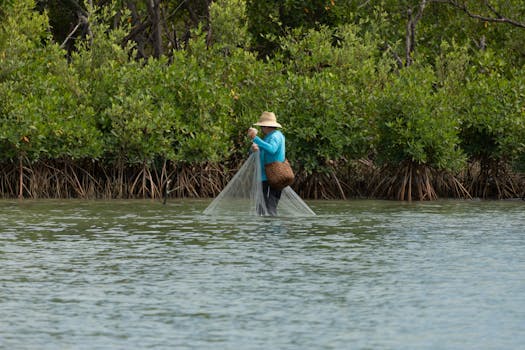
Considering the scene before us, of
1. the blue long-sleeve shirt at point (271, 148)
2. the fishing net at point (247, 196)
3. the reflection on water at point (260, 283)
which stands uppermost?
the blue long-sleeve shirt at point (271, 148)

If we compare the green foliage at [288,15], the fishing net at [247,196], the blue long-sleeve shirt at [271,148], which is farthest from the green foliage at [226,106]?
the blue long-sleeve shirt at [271,148]

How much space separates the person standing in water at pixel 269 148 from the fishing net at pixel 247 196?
0.08 metres

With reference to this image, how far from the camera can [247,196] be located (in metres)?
18.4

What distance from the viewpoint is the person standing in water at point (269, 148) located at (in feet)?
58.5

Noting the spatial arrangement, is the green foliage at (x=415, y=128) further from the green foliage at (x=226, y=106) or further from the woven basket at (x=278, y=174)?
the woven basket at (x=278, y=174)

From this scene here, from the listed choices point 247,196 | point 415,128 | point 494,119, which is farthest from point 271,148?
point 494,119

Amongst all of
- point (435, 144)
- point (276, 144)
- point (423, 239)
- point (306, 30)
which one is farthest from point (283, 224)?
point (306, 30)

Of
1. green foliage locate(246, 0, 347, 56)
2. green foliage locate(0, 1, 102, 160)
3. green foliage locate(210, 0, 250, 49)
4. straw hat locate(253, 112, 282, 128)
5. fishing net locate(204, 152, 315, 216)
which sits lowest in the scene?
fishing net locate(204, 152, 315, 216)

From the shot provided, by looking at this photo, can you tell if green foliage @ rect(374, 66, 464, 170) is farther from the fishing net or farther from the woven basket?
the woven basket

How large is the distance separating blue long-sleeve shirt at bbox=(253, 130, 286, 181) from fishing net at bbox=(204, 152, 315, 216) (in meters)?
0.11

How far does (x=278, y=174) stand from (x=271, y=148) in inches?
15.7

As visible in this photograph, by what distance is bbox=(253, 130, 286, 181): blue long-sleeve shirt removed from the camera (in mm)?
17828

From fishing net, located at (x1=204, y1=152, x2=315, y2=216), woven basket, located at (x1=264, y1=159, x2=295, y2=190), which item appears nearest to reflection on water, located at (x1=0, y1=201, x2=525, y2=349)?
fishing net, located at (x1=204, y1=152, x2=315, y2=216)

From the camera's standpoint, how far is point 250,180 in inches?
725
